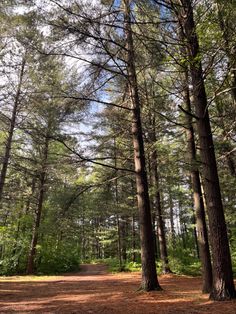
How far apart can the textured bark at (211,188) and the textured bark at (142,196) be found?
1.81m

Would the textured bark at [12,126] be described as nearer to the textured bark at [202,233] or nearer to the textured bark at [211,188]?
the textured bark at [202,233]

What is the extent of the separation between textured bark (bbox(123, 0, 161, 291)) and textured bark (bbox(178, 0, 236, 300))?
181cm

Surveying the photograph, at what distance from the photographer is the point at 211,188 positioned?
5.62 m

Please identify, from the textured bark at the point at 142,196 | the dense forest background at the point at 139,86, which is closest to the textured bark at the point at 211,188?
the dense forest background at the point at 139,86

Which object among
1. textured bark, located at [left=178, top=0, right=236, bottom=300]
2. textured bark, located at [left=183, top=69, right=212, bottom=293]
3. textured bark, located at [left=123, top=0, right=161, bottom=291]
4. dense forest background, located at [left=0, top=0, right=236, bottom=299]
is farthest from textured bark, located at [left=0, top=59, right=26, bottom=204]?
textured bark, located at [left=178, top=0, right=236, bottom=300]

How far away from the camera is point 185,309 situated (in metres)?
4.91

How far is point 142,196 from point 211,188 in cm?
260

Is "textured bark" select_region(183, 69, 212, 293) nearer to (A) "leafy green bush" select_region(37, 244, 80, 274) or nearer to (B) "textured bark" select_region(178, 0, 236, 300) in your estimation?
(B) "textured bark" select_region(178, 0, 236, 300)

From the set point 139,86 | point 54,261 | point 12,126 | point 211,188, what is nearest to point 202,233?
point 211,188

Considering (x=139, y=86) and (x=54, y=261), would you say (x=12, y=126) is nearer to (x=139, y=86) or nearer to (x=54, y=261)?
(x=139, y=86)

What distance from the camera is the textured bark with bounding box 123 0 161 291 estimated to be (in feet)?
24.4

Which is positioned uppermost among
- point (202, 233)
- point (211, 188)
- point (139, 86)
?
point (139, 86)

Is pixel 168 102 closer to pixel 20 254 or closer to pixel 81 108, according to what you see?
pixel 81 108

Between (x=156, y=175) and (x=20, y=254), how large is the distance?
8.80 m
